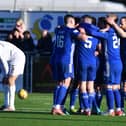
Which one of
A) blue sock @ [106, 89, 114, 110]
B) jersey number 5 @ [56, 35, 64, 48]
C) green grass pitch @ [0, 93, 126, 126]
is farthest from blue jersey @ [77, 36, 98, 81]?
green grass pitch @ [0, 93, 126, 126]

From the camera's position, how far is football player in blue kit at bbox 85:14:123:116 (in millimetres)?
14930

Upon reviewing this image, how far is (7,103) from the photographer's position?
15945mm

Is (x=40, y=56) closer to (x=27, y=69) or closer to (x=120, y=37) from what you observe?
(x=27, y=69)

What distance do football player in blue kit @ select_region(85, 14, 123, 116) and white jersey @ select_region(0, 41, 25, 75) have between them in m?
Result: 1.83

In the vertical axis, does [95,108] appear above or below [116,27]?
below

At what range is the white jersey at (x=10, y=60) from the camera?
15781 mm

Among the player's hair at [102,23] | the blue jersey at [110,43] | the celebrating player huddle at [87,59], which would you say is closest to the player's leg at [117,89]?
the celebrating player huddle at [87,59]

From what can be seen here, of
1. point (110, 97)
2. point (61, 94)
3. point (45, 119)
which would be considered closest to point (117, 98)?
point (110, 97)

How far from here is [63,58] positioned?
1477 cm

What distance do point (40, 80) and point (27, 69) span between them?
A: 1.80ft

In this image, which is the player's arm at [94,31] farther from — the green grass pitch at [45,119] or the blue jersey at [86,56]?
the green grass pitch at [45,119]

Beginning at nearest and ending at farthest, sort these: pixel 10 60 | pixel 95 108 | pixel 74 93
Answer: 1. pixel 95 108
2. pixel 10 60
3. pixel 74 93

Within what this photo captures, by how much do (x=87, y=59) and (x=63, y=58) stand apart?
512 millimetres

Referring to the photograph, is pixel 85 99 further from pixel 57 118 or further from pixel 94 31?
pixel 94 31
